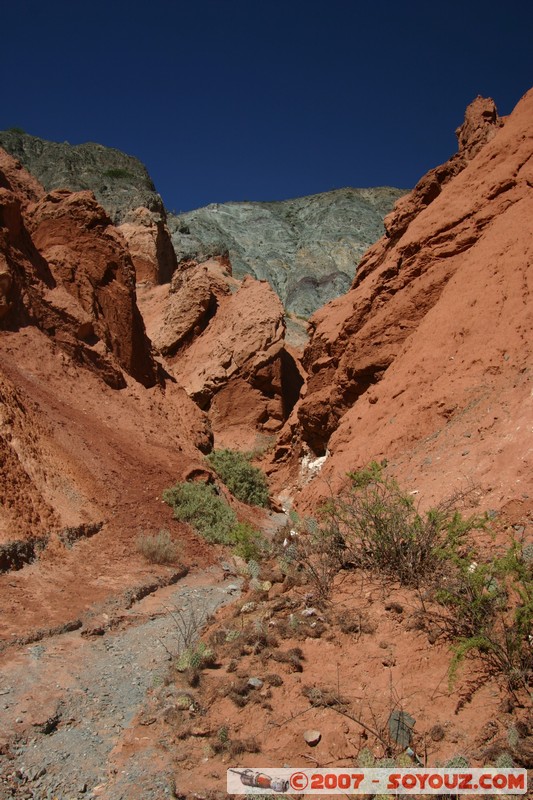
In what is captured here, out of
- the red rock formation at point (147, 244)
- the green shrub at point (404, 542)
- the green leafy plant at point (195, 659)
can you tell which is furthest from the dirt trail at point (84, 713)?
the red rock formation at point (147, 244)

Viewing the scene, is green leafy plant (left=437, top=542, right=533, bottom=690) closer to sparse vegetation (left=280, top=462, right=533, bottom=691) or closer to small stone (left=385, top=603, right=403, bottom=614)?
sparse vegetation (left=280, top=462, right=533, bottom=691)

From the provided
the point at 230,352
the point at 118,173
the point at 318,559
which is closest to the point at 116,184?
the point at 118,173

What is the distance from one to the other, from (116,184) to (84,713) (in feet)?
137

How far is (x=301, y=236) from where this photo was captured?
8025 centimetres

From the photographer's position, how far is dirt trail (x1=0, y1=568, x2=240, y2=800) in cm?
347

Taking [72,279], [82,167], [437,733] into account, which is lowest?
[437,733]

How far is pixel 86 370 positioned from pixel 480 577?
10684 millimetres

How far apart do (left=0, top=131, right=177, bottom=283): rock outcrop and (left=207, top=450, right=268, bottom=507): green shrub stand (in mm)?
16357

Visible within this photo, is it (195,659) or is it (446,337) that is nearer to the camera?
(195,659)

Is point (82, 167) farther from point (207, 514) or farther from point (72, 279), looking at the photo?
point (207, 514)

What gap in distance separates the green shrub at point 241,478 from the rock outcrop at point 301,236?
41658 mm

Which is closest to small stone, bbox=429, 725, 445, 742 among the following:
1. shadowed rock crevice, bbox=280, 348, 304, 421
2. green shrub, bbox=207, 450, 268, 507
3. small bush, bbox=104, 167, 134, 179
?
green shrub, bbox=207, 450, 268, 507

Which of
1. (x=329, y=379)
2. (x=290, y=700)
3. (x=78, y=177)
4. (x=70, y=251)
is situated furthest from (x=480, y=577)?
(x=78, y=177)

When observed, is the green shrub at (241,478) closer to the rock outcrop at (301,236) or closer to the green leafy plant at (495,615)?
the green leafy plant at (495,615)
